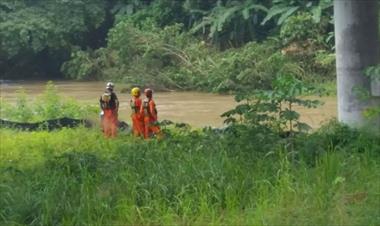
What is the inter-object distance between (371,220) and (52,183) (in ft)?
8.27

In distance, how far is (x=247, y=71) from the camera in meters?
20.5

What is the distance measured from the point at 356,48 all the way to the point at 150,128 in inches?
109

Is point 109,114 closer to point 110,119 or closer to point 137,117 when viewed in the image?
point 110,119

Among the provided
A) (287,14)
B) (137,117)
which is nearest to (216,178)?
(137,117)

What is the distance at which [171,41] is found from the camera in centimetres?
2434

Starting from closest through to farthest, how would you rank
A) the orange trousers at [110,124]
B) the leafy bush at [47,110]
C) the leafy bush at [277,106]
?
the leafy bush at [277,106]
the orange trousers at [110,124]
the leafy bush at [47,110]

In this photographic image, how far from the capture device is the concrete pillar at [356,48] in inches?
376

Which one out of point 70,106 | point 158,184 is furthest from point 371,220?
point 70,106

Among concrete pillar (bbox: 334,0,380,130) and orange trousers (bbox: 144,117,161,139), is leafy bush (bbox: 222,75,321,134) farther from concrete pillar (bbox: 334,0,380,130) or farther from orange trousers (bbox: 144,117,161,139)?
concrete pillar (bbox: 334,0,380,130)

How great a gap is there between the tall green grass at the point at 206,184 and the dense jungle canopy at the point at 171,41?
13.3 metres

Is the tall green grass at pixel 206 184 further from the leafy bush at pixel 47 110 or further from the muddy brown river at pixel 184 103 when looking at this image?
the muddy brown river at pixel 184 103

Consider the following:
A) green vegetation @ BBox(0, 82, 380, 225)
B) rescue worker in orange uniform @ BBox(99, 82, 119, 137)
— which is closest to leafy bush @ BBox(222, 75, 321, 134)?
green vegetation @ BBox(0, 82, 380, 225)

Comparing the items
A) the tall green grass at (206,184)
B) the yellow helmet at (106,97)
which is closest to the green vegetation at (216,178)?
the tall green grass at (206,184)

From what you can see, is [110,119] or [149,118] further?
[110,119]
